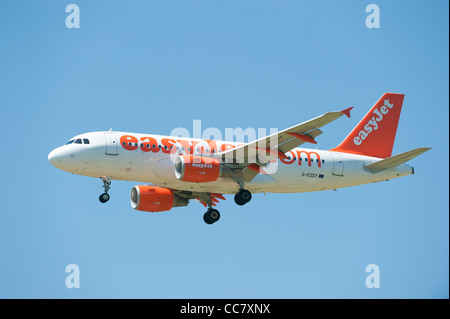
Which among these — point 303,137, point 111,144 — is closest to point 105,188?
point 111,144

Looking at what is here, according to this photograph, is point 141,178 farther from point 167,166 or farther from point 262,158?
point 262,158

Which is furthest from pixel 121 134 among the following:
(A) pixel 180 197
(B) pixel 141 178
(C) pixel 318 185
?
(C) pixel 318 185

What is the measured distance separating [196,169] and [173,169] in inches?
64.3

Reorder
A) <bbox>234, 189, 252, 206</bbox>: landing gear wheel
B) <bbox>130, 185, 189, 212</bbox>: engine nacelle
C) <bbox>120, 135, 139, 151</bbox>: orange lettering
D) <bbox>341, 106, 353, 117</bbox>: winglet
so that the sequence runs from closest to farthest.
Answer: <bbox>341, 106, 353, 117</bbox>: winglet → <bbox>120, 135, 139, 151</bbox>: orange lettering → <bbox>234, 189, 252, 206</bbox>: landing gear wheel → <bbox>130, 185, 189, 212</bbox>: engine nacelle

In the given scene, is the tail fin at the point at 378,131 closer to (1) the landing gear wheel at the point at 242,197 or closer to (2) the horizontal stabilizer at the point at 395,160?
(2) the horizontal stabilizer at the point at 395,160

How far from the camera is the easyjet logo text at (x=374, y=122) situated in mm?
50688

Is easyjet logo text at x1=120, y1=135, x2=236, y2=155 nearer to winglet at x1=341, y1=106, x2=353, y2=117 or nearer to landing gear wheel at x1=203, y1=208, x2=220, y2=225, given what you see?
landing gear wheel at x1=203, y1=208, x2=220, y2=225

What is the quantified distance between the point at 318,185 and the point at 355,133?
5.25 meters

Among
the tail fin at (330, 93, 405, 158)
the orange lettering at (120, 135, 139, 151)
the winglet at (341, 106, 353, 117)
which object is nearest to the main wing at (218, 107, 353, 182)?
the winglet at (341, 106, 353, 117)

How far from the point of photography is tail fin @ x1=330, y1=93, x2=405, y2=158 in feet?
166

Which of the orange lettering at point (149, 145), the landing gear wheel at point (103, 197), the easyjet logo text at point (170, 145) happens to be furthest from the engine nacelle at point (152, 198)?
the orange lettering at point (149, 145)

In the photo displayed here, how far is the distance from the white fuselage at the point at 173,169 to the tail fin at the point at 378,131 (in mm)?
1150

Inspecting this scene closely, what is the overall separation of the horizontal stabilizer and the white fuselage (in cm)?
38

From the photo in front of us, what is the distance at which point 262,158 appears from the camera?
45062mm
